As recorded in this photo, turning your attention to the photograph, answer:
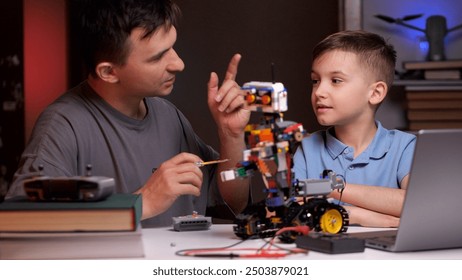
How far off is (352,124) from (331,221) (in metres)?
0.62

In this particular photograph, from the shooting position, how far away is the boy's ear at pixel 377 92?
190cm

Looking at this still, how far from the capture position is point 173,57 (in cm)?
180

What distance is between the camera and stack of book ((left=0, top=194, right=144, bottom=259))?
104cm

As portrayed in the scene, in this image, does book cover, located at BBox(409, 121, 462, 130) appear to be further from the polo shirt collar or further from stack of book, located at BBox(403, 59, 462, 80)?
the polo shirt collar

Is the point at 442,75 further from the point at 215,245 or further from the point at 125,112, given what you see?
the point at 215,245

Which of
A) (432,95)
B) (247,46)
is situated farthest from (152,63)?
(247,46)

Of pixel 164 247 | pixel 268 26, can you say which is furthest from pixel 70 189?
pixel 268 26

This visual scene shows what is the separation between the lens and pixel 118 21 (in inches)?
70.1

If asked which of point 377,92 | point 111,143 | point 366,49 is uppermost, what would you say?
point 366,49

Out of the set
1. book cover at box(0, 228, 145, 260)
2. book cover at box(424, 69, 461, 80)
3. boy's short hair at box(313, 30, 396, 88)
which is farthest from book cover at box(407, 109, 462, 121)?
book cover at box(0, 228, 145, 260)

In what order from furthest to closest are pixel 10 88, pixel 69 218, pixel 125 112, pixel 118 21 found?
1. pixel 10 88
2. pixel 125 112
3. pixel 118 21
4. pixel 69 218

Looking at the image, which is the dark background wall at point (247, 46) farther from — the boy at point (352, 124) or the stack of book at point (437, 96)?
the boy at point (352, 124)

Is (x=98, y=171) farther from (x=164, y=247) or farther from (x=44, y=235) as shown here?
(x=44, y=235)

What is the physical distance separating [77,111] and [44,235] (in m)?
0.79
